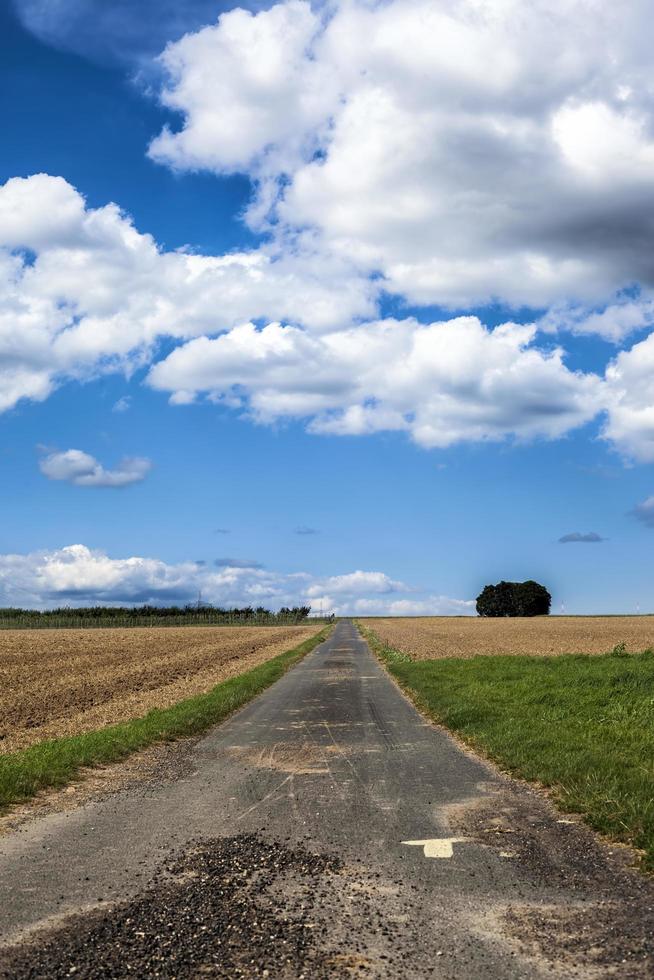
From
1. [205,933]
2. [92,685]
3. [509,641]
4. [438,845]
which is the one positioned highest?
[205,933]

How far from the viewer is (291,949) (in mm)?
5570

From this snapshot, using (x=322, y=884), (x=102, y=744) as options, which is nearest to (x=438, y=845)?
(x=322, y=884)

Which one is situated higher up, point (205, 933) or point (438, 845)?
point (205, 933)

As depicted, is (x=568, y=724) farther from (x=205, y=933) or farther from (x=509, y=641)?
(x=509, y=641)

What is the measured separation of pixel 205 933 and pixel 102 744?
9731mm

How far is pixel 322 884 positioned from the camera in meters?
6.93

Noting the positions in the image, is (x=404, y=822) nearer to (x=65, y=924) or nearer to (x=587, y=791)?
(x=587, y=791)

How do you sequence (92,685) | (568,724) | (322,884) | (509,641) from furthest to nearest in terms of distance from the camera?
1. (509,641)
2. (92,685)
3. (568,724)
4. (322,884)

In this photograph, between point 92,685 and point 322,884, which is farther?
point 92,685

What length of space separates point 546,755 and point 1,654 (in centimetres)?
5386

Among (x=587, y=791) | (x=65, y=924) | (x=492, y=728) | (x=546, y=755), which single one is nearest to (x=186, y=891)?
(x=65, y=924)

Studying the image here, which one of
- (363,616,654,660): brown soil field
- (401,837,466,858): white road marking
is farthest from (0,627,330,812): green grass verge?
(363,616,654,660): brown soil field

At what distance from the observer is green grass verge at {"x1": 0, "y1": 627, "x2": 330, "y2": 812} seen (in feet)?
38.5

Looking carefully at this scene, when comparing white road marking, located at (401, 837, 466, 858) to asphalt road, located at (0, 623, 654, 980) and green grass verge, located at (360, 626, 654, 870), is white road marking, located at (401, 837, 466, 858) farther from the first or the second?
green grass verge, located at (360, 626, 654, 870)
